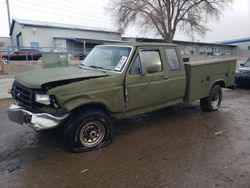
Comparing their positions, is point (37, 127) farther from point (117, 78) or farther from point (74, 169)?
point (117, 78)

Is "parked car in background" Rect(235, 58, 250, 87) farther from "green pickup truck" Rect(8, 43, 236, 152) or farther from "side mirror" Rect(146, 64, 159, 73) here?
"side mirror" Rect(146, 64, 159, 73)

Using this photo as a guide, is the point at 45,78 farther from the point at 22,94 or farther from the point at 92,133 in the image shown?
the point at 92,133

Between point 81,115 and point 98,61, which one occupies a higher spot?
point 98,61

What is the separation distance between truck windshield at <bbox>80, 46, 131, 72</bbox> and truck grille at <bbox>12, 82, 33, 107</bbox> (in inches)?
60.8

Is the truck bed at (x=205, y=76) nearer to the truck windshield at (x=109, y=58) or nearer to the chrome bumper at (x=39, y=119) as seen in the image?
the truck windshield at (x=109, y=58)

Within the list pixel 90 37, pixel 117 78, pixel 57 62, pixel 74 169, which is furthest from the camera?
pixel 90 37

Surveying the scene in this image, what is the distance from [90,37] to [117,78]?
129 feet

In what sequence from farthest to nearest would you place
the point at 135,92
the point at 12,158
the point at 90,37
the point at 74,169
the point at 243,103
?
the point at 90,37 < the point at 243,103 < the point at 135,92 < the point at 12,158 < the point at 74,169

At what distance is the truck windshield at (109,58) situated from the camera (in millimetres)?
4891

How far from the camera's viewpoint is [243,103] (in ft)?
27.3

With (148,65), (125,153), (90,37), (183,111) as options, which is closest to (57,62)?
(183,111)

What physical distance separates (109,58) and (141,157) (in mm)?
2212

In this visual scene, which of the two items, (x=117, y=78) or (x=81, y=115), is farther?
(x=117, y=78)

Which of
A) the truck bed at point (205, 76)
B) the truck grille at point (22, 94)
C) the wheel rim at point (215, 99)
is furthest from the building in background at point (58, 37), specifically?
the truck grille at point (22, 94)
